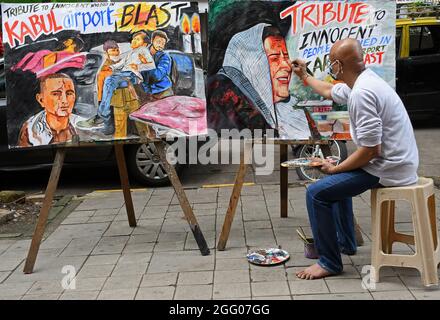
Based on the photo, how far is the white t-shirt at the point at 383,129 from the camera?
311 cm

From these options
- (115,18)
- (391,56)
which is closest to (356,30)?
(391,56)

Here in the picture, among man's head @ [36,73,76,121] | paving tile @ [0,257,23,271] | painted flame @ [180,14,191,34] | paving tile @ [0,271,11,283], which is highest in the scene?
painted flame @ [180,14,191,34]

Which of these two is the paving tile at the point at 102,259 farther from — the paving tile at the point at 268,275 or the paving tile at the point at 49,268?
the paving tile at the point at 268,275

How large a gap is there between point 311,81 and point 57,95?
1.84m

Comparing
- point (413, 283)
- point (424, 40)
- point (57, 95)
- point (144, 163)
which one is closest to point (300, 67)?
point (413, 283)

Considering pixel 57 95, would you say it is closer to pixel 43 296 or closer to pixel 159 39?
pixel 159 39

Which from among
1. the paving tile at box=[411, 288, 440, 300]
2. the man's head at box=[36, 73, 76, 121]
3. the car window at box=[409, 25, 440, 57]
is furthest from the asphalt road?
the paving tile at box=[411, 288, 440, 300]

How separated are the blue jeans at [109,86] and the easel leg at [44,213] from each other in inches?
16.5

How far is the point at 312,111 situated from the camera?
156 inches

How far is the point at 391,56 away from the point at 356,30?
323mm

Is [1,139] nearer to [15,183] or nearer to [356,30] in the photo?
[15,183]

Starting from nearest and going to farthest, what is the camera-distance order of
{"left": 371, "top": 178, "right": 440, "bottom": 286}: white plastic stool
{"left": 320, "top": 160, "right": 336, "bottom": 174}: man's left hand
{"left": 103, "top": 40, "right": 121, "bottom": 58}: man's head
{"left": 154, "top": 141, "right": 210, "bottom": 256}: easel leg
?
{"left": 371, "top": 178, "right": 440, "bottom": 286}: white plastic stool < {"left": 320, "top": 160, "right": 336, "bottom": 174}: man's left hand < {"left": 103, "top": 40, "right": 121, "bottom": 58}: man's head < {"left": 154, "top": 141, "right": 210, "bottom": 256}: easel leg

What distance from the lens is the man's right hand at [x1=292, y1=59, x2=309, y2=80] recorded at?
12.7 feet

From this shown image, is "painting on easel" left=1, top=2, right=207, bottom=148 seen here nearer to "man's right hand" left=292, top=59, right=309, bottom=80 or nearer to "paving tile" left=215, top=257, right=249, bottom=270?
"man's right hand" left=292, top=59, right=309, bottom=80
